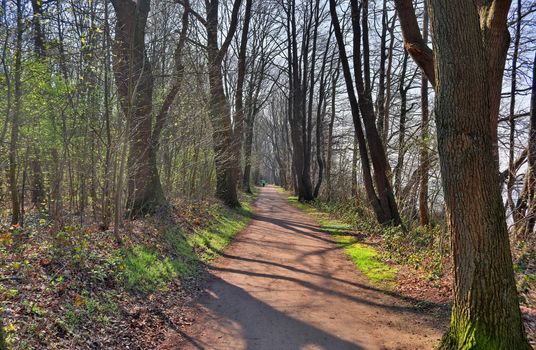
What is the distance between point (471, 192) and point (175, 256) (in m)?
6.16

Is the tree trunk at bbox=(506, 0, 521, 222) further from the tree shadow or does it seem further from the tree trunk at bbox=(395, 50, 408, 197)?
the tree shadow

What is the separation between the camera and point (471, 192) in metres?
3.73

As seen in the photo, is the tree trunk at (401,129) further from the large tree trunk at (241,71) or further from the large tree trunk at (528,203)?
the large tree trunk at (241,71)

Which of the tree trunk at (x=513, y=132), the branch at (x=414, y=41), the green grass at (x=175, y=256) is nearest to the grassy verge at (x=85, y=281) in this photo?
the green grass at (x=175, y=256)

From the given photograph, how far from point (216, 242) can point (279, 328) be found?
555cm

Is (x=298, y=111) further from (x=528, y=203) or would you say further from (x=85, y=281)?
(x=85, y=281)

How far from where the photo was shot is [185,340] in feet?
16.3

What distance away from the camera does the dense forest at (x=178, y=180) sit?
12.5 feet

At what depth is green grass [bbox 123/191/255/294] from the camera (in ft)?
21.2

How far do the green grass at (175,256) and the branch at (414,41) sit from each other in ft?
17.2

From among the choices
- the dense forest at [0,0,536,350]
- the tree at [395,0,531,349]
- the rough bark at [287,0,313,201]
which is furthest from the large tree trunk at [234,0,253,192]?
the tree at [395,0,531,349]

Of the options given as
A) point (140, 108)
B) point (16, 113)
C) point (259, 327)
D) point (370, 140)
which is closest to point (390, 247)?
point (370, 140)

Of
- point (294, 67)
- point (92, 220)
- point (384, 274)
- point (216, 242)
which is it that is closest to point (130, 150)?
point (92, 220)

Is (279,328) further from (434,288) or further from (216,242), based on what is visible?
(216,242)
